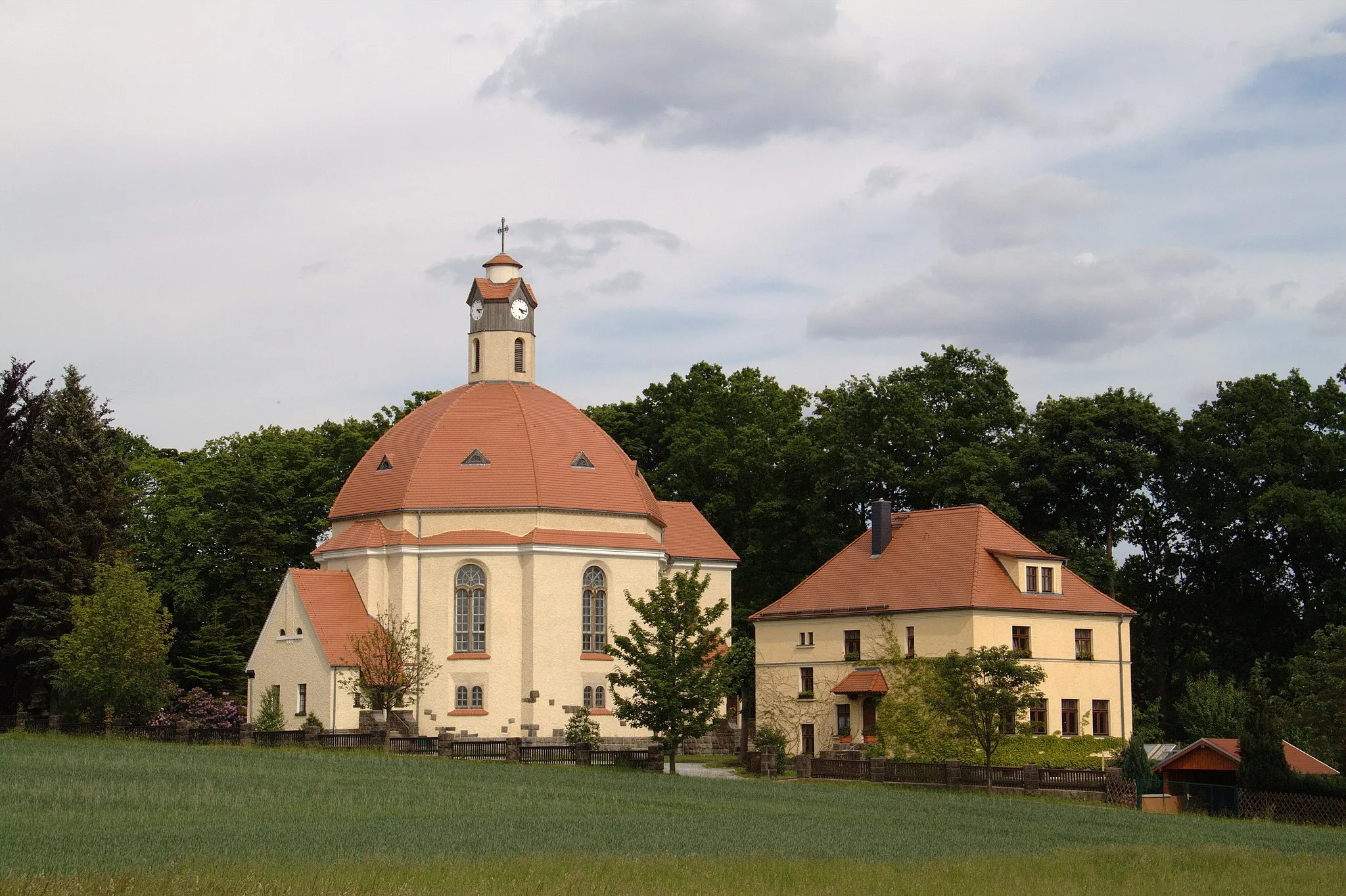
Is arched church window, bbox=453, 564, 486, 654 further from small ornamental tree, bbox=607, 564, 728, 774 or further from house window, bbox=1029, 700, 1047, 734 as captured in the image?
house window, bbox=1029, 700, 1047, 734

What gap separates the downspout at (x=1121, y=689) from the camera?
2090 inches

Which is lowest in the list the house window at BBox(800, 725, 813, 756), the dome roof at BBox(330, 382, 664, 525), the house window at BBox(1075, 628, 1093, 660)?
the house window at BBox(800, 725, 813, 756)

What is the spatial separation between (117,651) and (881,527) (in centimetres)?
2753

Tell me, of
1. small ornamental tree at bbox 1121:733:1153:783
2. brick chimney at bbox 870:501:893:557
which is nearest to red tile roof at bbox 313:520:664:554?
brick chimney at bbox 870:501:893:557

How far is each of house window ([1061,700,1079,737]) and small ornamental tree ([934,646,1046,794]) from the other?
145 inches

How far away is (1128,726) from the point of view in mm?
53312

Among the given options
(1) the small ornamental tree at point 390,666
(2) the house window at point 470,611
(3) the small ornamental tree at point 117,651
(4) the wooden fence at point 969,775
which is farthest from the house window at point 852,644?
(3) the small ornamental tree at point 117,651

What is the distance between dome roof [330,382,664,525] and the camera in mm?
59625

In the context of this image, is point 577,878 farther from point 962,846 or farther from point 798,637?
point 798,637

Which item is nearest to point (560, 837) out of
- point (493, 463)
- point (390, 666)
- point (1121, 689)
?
point (390, 666)

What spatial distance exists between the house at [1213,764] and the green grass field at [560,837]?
7.94 metres

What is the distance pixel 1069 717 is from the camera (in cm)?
5191

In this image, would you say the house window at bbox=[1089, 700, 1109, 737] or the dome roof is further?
the dome roof

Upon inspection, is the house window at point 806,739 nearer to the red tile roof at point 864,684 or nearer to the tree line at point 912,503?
the red tile roof at point 864,684
